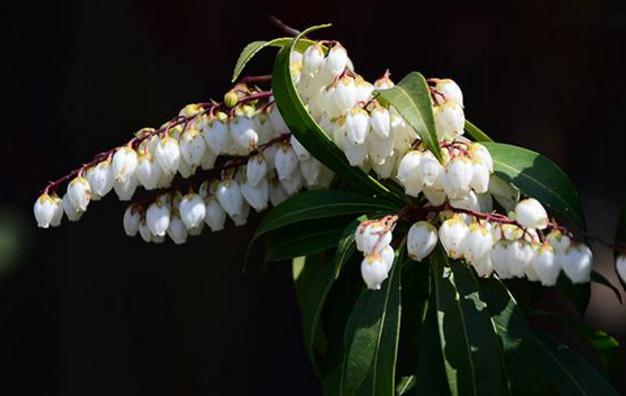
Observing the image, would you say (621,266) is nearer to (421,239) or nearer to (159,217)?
(421,239)

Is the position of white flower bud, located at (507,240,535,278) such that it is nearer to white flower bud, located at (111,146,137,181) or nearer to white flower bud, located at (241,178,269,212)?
white flower bud, located at (241,178,269,212)

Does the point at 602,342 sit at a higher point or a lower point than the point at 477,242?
lower

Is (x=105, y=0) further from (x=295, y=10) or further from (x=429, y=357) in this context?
(x=429, y=357)

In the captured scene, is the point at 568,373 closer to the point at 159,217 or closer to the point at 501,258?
the point at 501,258

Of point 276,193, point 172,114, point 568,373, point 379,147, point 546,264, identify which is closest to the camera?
point 546,264

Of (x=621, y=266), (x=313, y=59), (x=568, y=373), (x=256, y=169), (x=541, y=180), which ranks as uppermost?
(x=313, y=59)

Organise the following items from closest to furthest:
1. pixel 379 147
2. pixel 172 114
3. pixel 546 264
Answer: pixel 546 264 → pixel 379 147 → pixel 172 114

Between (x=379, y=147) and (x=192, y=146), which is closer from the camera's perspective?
(x=379, y=147)

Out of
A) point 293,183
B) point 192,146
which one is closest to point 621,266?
point 293,183
